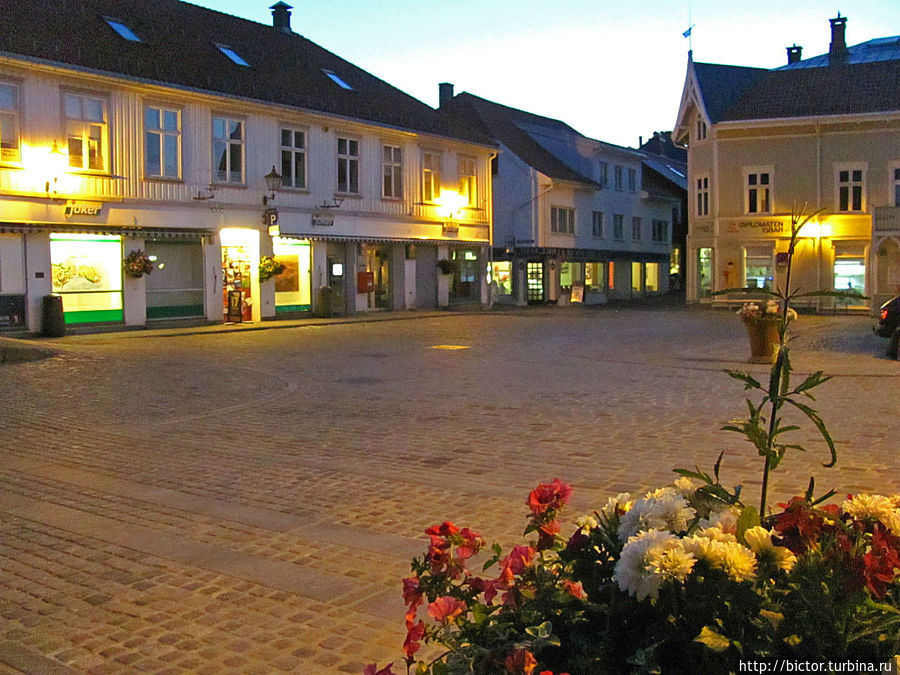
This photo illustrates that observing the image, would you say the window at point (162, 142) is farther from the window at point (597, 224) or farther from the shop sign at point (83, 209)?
the window at point (597, 224)

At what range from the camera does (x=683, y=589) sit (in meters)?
2.33

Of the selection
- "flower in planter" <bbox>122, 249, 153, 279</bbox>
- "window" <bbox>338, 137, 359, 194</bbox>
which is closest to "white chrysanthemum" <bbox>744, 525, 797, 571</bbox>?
"flower in planter" <bbox>122, 249, 153, 279</bbox>

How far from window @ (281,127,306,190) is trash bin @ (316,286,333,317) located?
353 cm

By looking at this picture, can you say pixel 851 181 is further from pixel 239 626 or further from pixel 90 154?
pixel 239 626

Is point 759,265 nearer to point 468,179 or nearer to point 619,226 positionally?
point 468,179

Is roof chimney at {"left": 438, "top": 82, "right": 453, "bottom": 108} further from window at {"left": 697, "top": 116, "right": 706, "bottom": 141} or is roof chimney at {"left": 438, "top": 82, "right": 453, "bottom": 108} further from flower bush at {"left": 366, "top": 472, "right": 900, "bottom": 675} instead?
flower bush at {"left": 366, "top": 472, "right": 900, "bottom": 675}

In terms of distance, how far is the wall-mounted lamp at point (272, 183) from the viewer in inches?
1164

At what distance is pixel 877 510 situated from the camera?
2.60m

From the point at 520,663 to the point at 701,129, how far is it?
42900 millimetres

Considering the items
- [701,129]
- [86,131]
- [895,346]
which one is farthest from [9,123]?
[701,129]

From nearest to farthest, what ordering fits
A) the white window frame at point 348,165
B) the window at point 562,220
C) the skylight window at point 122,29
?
1. the skylight window at point 122,29
2. the white window frame at point 348,165
3. the window at point 562,220

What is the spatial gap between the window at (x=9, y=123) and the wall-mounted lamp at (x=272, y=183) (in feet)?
25.3

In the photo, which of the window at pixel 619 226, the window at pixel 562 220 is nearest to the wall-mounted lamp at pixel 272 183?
the window at pixel 562 220

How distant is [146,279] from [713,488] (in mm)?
26356
